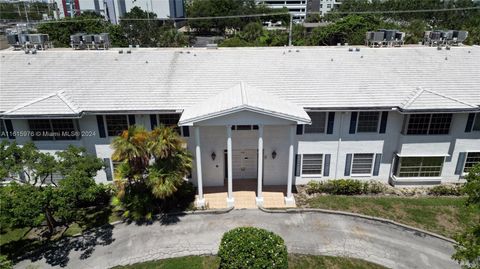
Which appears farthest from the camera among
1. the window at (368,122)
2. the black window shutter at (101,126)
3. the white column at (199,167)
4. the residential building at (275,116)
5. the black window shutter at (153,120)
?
the window at (368,122)

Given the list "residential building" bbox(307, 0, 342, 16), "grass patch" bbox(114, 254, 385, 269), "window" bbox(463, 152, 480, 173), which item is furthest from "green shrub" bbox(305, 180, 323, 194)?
"residential building" bbox(307, 0, 342, 16)

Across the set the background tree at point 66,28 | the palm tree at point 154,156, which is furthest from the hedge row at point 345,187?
the background tree at point 66,28

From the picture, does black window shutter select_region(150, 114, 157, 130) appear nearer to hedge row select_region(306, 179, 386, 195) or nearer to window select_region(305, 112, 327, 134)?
window select_region(305, 112, 327, 134)

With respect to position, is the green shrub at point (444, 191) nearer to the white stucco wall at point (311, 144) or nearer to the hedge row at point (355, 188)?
the hedge row at point (355, 188)

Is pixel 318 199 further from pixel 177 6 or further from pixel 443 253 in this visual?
pixel 177 6

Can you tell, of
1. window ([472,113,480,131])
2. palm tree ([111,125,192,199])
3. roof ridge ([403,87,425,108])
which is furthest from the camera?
window ([472,113,480,131])
